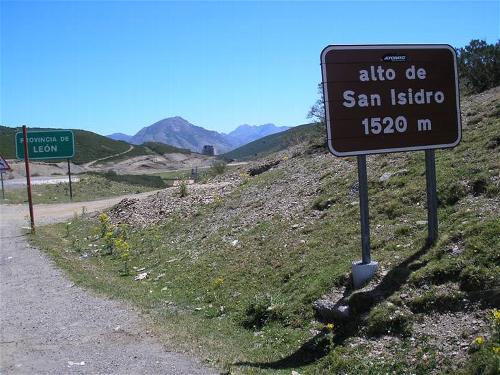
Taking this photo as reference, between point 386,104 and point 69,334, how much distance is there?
4950 mm

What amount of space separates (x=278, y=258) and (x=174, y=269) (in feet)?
9.03

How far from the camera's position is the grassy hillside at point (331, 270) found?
518 centimetres

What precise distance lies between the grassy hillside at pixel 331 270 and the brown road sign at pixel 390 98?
1.36m

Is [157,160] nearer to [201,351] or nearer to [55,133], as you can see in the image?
[55,133]

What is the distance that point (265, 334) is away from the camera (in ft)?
21.3

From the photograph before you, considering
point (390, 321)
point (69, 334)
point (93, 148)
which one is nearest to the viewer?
point (390, 321)

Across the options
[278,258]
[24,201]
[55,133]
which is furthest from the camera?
[24,201]

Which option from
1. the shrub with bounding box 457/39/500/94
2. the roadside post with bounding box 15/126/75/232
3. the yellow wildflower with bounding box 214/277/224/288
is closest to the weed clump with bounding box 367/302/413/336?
the yellow wildflower with bounding box 214/277/224/288

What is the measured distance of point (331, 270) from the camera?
24.2 ft

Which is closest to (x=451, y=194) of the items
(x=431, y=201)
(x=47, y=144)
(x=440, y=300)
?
(x=431, y=201)

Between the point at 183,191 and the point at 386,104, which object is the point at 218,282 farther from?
the point at 183,191

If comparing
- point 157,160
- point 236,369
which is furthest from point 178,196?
point 157,160

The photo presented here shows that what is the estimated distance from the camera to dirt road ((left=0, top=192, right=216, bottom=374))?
568 cm

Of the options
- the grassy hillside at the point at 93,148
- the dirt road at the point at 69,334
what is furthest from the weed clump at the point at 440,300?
the grassy hillside at the point at 93,148
